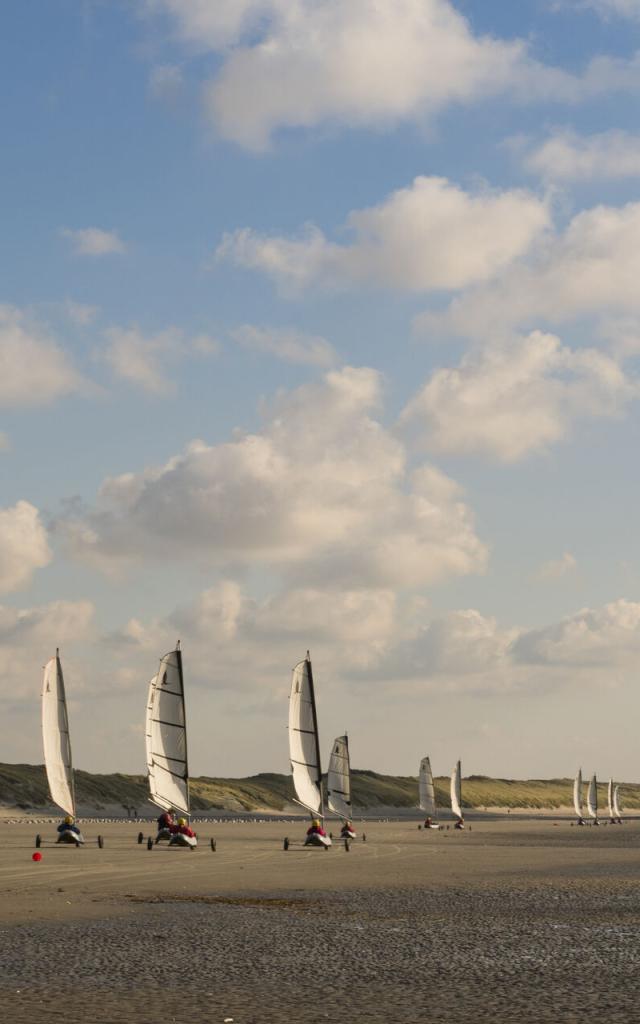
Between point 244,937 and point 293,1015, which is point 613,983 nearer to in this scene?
point 293,1015

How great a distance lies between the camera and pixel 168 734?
5562 centimetres

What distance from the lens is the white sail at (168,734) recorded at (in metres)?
55.2

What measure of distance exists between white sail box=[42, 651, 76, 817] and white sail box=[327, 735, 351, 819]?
24.0m

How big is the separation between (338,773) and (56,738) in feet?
87.0

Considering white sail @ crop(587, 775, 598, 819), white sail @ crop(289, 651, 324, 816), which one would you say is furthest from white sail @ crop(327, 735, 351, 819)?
white sail @ crop(587, 775, 598, 819)

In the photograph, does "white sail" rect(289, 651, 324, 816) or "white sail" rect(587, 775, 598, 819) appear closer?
"white sail" rect(289, 651, 324, 816)

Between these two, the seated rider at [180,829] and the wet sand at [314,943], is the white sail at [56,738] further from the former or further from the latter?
the wet sand at [314,943]

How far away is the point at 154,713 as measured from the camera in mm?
55719

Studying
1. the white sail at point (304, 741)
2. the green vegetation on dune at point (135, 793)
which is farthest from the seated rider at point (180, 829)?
the green vegetation on dune at point (135, 793)

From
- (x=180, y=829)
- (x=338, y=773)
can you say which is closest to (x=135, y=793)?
(x=338, y=773)

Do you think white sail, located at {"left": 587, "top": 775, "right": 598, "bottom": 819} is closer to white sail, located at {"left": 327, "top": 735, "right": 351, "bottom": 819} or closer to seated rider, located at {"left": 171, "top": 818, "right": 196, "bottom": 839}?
white sail, located at {"left": 327, "top": 735, "right": 351, "bottom": 819}

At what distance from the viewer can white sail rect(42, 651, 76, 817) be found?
180 feet

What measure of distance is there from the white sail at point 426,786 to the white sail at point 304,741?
5415 centimetres

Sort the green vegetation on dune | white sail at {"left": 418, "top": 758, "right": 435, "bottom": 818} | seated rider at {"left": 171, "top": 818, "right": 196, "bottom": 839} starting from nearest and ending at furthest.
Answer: seated rider at {"left": 171, "top": 818, "right": 196, "bottom": 839}, white sail at {"left": 418, "top": 758, "right": 435, "bottom": 818}, the green vegetation on dune
